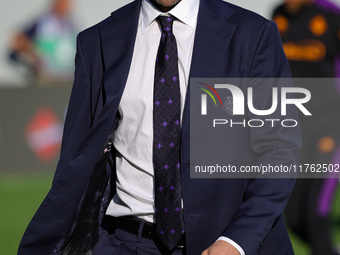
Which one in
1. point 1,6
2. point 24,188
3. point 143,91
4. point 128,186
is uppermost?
point 1,6

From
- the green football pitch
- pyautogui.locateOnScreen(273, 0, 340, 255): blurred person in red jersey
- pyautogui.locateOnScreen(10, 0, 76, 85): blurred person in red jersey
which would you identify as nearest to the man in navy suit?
pyautogui.locateOnScreen(273, 0, 340, 255): blurred person in red jersey

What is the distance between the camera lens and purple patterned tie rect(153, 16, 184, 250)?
9.89ft

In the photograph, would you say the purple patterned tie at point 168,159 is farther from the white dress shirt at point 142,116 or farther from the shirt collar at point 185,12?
the shirt collar at point 185,12

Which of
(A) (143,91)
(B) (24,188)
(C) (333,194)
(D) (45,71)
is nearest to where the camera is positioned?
(A) (143,91)

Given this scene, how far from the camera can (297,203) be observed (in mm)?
5938

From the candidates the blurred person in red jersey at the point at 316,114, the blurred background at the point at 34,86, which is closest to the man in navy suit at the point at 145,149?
the blurred person in red jersey at the point at 316,114

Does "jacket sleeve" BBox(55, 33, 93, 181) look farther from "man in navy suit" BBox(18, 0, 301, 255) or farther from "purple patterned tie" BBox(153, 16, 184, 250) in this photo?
"purple patterned tie" BBox(153, 16, 184, 250)

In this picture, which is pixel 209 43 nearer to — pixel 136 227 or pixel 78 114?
pixel 78 114

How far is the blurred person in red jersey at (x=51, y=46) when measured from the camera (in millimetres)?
12320

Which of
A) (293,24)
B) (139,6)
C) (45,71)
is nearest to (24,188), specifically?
(45,71)

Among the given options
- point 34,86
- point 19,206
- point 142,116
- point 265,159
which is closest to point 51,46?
point 34,86

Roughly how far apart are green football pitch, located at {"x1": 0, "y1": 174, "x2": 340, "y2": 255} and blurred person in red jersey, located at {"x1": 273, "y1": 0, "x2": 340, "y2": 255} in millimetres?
1073

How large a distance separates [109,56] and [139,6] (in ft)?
0.86

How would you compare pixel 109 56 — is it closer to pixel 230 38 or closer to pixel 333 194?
pixel 230 38
